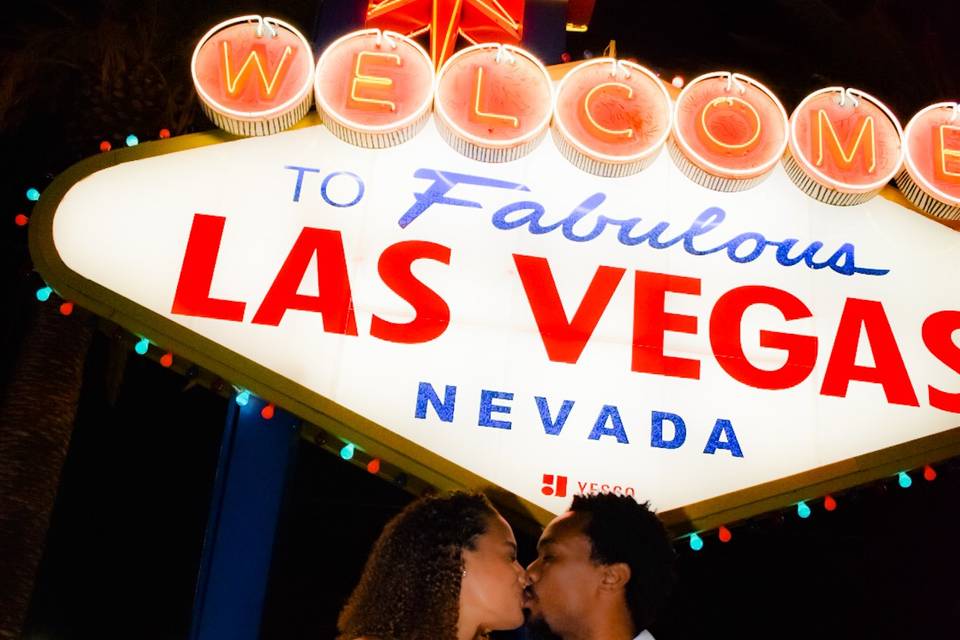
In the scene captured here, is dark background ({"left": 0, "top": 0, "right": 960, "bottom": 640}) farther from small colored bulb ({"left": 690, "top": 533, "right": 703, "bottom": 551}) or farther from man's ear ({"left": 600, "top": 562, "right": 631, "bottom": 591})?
man's ear ({"left": 600, "top": 562, "right": 631, "bottom": 591})

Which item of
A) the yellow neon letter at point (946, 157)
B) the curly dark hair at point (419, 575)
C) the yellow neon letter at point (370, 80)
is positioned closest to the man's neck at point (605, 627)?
the curly dark hair at point (419, 575)

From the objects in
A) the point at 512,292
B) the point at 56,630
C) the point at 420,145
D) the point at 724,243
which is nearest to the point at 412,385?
the point at 512,292

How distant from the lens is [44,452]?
23.3 feet

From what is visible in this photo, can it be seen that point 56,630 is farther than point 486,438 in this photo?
Yes

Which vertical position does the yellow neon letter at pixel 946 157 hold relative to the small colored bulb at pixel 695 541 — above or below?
above

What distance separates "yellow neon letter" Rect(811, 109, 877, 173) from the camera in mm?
4964

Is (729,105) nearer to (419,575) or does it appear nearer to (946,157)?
(946,157)

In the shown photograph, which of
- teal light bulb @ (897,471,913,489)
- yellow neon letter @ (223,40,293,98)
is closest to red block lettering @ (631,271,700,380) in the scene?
teal light bulb @ (897,471,913,489)

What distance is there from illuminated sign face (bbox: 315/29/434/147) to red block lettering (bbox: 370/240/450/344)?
714 millimetres

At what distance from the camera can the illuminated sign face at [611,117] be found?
15.7ft

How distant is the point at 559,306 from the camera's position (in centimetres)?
468

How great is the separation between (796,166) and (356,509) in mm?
8715

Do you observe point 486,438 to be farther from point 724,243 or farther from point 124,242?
point 124,242

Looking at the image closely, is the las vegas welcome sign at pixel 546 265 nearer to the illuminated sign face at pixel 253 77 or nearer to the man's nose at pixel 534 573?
the illuminated sign face at pixel 253 77
